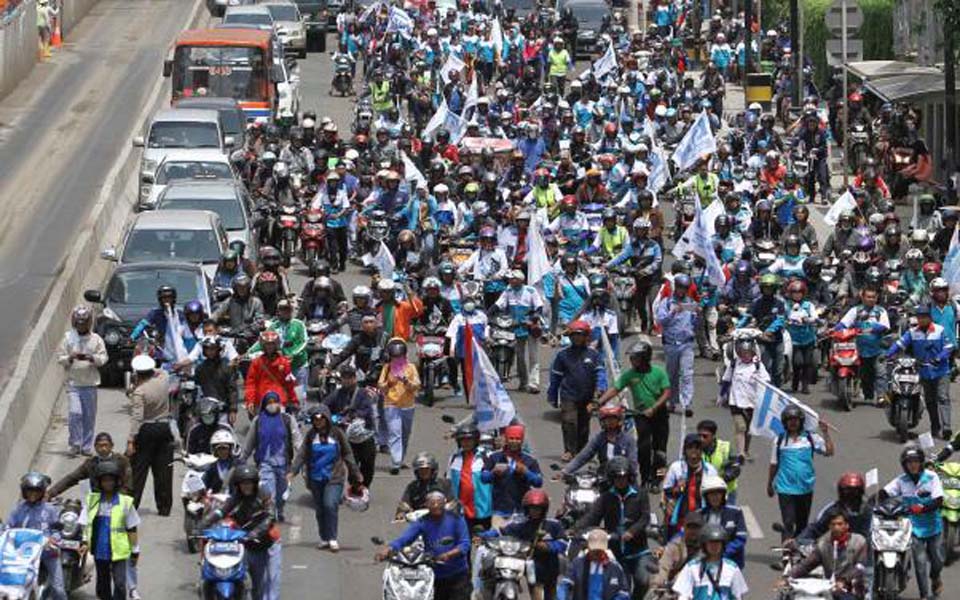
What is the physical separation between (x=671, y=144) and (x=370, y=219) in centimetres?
1111

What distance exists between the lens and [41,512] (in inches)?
854

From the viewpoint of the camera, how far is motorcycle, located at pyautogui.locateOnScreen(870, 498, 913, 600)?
72.3ft

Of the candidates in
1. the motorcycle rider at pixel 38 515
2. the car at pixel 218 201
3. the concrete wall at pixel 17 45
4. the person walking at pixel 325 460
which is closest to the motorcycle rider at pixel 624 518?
the person walking at pixel 325 460

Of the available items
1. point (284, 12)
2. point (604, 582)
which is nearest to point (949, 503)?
point (604, 582)

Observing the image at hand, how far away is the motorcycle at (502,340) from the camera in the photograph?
31.4m

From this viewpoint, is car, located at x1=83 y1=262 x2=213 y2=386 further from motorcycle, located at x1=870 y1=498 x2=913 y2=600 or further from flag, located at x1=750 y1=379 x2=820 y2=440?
motorcycle, located at x1=870 y1=498 x2=913 y2=600

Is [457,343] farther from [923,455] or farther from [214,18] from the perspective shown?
[214,18]

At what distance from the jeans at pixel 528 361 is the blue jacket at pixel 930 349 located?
4.44 meters

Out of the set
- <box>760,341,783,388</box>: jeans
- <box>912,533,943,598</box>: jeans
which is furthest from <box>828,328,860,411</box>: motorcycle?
<box>912,533,943,598</box>: jeans

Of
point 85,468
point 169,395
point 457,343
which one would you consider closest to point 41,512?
point 85,468

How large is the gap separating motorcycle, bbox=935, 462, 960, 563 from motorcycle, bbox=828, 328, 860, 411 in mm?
7062

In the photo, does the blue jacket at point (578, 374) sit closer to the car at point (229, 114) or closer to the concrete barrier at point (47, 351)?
the concrete barrier at point (47, 351)

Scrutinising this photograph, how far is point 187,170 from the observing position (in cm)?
4122

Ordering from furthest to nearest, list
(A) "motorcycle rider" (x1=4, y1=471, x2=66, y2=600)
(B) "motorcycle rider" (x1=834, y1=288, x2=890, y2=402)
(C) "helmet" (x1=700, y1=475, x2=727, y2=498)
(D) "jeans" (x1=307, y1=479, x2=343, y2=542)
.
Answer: (B) "motorcycle rider" (x1=834, y1=288, x2=890, y2=402)
(D) "jeans" (x1=307, y1=479, x2=343, y2=542)
(A) "motorcycle rider" (x1=4, y1=471, x2=66, y2=600)
(C) "helmet" (x1=700, y1=475, x2=727, y2=498)
